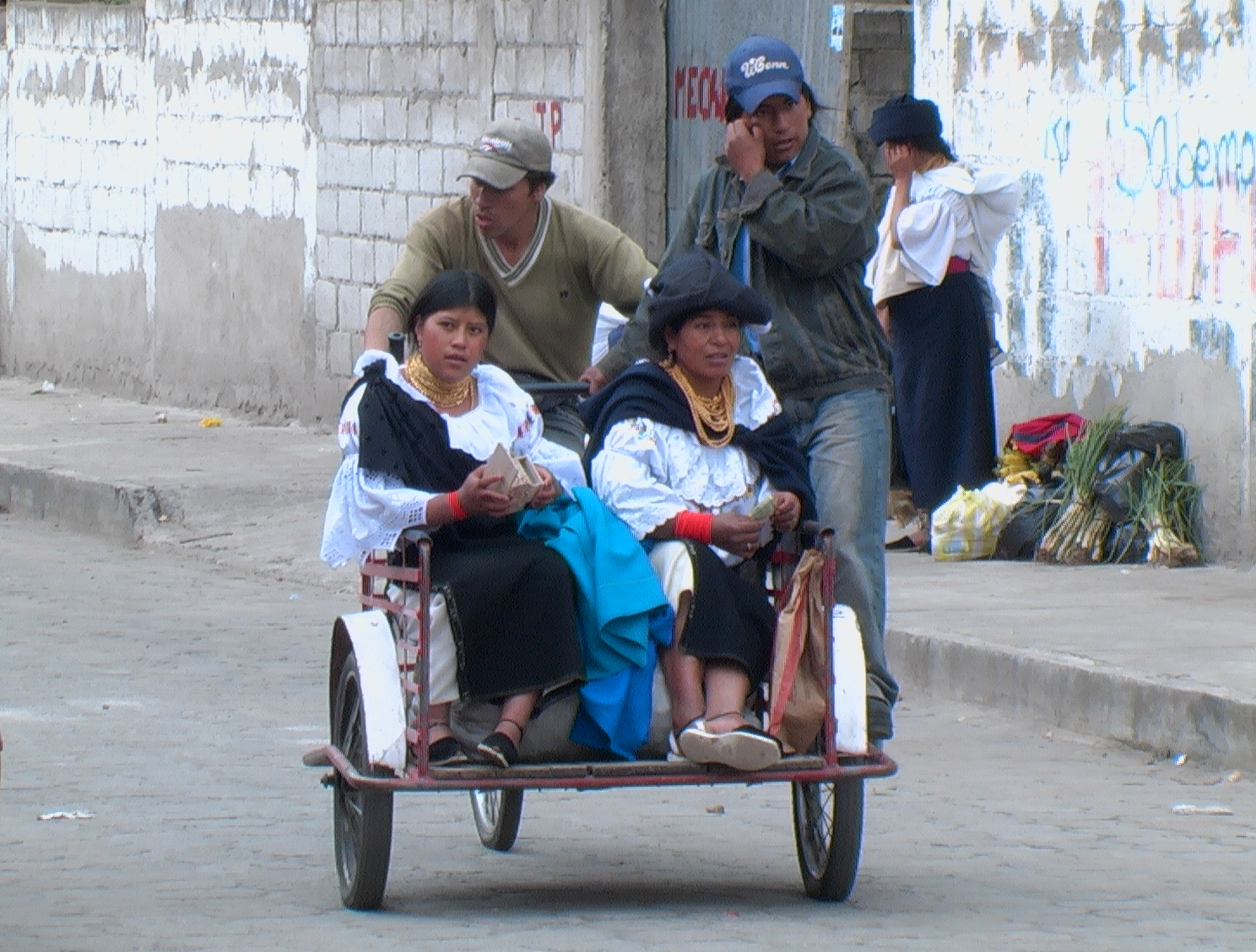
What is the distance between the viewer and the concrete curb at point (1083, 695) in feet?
25.2

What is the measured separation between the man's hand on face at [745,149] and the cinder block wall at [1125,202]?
14.2 ft

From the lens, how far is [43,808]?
22.6ft

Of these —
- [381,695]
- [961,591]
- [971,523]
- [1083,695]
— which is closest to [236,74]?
[971,523]

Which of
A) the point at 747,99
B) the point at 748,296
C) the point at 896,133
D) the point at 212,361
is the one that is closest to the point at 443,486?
the point at 748,296

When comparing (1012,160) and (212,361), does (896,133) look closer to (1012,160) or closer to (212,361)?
(1012,160)

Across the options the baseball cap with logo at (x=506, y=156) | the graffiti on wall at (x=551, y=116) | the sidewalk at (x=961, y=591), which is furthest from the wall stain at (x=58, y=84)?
the baseball cap with logo at (x=506, y=156)

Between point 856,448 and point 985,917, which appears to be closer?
point 985,917

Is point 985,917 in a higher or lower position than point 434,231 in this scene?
lower

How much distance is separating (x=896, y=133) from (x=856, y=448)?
15.5ft

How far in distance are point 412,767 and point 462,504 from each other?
556mm

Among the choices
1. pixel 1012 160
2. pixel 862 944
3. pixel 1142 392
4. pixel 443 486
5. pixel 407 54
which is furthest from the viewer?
pixel 407 54

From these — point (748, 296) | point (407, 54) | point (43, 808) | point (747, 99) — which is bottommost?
point (43, 808)

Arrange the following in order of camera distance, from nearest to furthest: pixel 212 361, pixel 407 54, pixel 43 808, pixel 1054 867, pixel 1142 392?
pixel 1054 867 → pixel 43 808 → pixel 1142 392 → pixel 407 54 → pixel 212 361

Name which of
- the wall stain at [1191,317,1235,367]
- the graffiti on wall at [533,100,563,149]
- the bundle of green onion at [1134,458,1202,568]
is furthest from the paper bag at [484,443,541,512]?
the graffiti on wall at [533,100,563,149]
